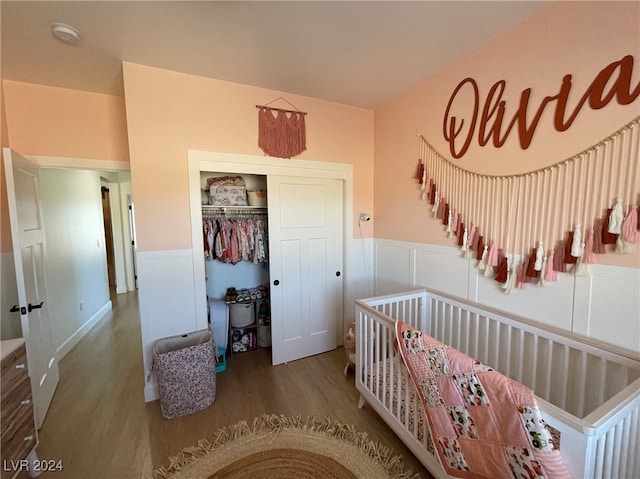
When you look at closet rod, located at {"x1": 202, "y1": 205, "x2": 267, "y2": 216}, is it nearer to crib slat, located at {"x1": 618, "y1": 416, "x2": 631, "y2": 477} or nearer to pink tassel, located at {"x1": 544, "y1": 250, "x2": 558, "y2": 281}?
pink tassel, located at {"x1": 544, "y1": 250, "x2": 558, "y2": 281}

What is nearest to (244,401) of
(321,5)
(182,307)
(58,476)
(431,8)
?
(182,307)

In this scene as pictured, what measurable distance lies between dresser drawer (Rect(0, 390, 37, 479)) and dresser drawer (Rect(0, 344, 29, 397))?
5.8 inches

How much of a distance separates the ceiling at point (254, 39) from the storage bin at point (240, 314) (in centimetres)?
215

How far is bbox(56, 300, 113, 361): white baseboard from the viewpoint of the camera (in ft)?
9.47

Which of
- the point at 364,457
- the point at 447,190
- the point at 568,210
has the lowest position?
the point at 364,457

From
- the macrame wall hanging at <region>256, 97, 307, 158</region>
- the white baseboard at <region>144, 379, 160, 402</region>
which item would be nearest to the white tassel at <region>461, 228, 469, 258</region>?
the macrame wall hanging at <region>256, 97, 307, 158</region>

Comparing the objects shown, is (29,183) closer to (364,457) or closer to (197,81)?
(197,81)

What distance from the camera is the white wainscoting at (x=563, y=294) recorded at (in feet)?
4.16

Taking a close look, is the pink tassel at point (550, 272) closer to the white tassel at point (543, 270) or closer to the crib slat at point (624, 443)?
Answer: the white tassel at point (543, 270)

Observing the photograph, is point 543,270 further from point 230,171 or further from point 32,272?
point 32,272

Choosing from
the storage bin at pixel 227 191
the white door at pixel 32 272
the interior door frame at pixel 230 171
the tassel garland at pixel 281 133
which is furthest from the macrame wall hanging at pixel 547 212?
the white door at pixel 32 272

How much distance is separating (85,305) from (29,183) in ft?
7.23

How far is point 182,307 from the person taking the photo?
2277mm

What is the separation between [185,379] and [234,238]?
1.27 meters
